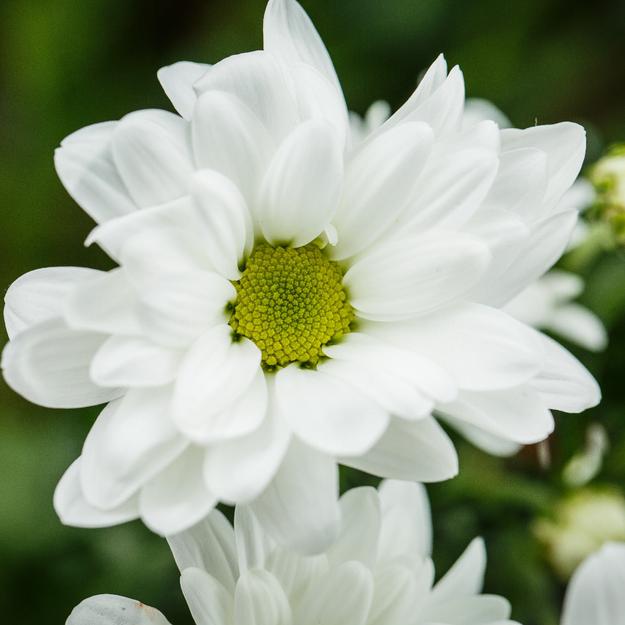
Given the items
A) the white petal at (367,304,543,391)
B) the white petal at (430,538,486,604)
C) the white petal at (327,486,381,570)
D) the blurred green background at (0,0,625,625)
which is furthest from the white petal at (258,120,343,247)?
the blurred green background at (0,0,625,625)

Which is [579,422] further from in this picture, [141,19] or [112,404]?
[141,19]

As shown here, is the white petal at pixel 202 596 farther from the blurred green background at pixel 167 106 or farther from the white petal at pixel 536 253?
the blurred green background at pixel 167 106

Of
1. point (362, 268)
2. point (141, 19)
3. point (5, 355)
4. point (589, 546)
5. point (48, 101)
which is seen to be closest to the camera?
point (5, 355)

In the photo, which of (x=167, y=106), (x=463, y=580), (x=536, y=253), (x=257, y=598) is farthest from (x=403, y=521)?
(x=167, y=106)

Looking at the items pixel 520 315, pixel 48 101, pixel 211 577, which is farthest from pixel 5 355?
pixel 48 101

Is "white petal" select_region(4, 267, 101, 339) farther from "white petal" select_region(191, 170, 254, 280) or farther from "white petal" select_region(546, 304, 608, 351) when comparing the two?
"white petal" select_region(546, 304, 608, 351)

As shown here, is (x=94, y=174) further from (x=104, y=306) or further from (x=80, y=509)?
(x=80, y=509)
